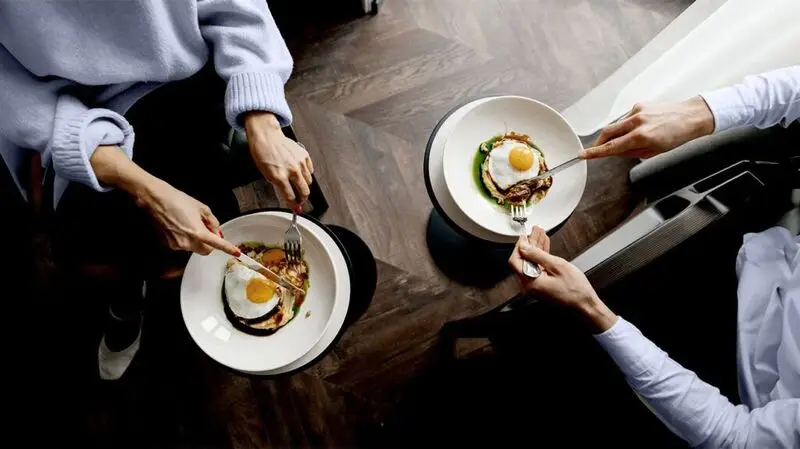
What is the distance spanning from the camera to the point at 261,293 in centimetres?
133

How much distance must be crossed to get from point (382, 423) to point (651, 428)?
0.88 metres

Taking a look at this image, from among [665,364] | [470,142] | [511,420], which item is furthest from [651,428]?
[470,142]

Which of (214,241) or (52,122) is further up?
(52,122)

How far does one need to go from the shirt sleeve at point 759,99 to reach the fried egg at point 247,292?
118cm

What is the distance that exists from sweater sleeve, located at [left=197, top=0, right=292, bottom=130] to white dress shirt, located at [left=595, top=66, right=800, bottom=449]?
35.9 inches

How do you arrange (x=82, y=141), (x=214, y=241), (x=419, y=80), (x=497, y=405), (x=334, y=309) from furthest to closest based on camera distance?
(x=419, y=80)
(x=497, y=405)
(x=334, y=309)
(x=214, y=241)
(x=82, y=141)

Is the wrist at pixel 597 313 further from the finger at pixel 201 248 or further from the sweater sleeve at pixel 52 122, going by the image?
the sweater sleeve at pixel 52 122

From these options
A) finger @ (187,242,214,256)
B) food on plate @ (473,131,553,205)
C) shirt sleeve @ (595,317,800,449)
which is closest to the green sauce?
food on plate @ (473,131,553,205)

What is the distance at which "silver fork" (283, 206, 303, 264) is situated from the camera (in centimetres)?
132

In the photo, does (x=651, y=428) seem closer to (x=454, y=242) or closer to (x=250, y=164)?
(x=454, y=242)

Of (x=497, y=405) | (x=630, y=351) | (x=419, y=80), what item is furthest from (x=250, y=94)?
(x=497, y=405)

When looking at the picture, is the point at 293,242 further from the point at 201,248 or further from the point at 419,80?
the point at 419,80

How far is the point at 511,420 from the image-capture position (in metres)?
1.89

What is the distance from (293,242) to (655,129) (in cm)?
91
